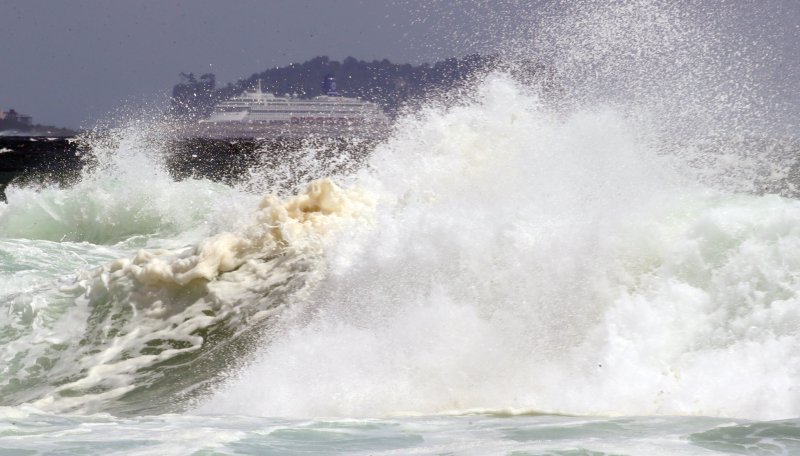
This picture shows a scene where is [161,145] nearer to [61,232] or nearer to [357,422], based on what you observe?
[61,232]

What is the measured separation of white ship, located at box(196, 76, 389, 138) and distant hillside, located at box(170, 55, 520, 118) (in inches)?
105

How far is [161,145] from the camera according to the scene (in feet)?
79.3

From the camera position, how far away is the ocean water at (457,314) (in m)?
6.07

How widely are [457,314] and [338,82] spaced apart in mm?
128872

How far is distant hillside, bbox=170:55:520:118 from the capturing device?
4312 inches

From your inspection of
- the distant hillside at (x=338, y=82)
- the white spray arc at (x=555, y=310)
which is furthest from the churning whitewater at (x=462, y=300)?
the distant hillside at (x=338, y=82)

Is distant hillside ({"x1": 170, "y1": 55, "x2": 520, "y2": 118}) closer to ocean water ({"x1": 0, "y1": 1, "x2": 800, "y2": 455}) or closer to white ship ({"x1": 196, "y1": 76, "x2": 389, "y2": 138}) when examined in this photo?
white ship ({"x1": 196, "y1": 76, "x2": 389, "y2": 138})

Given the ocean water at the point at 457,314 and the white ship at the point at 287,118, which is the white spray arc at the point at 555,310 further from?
the white ship at the point at 287,118

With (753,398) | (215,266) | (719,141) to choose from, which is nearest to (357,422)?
(753,398)

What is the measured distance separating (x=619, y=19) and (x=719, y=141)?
149 inches

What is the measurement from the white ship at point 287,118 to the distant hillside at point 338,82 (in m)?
2.67

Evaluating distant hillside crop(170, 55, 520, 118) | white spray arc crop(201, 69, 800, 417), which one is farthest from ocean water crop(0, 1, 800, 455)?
distant hillside crop(170, 55, 520, 118)

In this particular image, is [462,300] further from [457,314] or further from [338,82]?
[338,82]

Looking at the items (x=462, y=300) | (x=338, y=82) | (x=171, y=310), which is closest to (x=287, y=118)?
(x=338, y=82)
